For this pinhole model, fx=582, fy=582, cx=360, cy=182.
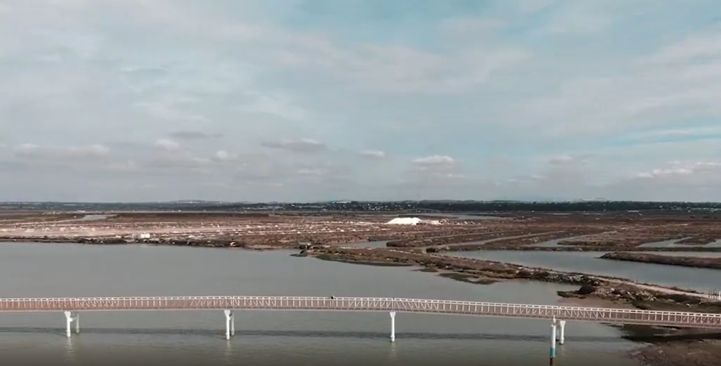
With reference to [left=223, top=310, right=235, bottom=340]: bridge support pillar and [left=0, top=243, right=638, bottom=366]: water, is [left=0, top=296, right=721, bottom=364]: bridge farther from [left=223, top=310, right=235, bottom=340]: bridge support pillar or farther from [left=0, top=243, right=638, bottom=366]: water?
[left=0, top=243, right=638, bottom=366]: water

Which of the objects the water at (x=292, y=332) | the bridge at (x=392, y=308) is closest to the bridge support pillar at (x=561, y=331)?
the bridge at (x=392, y=308)

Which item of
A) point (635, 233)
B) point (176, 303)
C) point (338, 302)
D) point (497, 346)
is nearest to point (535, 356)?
point (497, 346)

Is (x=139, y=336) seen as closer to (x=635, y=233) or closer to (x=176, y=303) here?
(x=176, y=303)

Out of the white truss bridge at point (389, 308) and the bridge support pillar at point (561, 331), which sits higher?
the white truss bridge at point (389, 308)

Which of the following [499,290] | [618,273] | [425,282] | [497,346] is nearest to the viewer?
[497,346]

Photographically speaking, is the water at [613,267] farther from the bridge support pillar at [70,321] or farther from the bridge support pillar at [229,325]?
the bridge support pillar at [70,321]

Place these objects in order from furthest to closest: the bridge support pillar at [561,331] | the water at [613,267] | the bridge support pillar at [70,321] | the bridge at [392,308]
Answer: the water at [613,267], the bridge support pillar at [70,321], the bridge at [392,308], the bridge support pillar at [561,331]

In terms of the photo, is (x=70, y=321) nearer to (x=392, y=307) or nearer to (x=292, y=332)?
(x=292, y=332)

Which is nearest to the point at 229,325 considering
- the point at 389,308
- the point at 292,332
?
the point at 292,332
